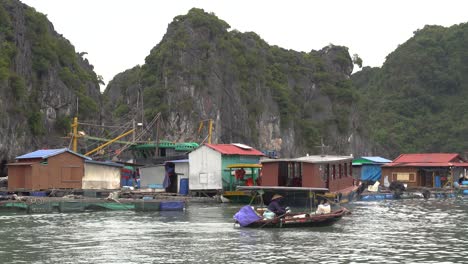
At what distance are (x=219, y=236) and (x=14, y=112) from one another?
121 ft

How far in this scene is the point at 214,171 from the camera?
4638 centimetres

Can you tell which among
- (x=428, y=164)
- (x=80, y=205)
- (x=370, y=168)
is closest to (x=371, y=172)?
(x=370, y=168)

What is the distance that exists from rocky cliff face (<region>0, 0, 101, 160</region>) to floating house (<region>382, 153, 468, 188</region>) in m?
31.5

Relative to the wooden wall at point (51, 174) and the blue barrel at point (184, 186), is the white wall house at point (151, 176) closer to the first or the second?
the blue barrel at point (184, 186)

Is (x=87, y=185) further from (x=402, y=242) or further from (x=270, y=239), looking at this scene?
(x=402, y=242)

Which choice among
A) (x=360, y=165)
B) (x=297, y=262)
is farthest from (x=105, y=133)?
(x=297, y=262)

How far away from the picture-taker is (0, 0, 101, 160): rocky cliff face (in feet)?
180

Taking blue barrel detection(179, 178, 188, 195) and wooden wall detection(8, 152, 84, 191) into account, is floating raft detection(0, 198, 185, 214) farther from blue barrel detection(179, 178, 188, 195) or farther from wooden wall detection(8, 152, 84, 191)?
blue barrel detection(179, 178, 188, 195)

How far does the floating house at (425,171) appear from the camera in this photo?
58.3 metres

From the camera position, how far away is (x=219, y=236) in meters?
23.8

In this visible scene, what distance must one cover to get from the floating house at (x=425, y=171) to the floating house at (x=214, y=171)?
18573 mm

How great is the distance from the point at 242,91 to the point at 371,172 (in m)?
32.6

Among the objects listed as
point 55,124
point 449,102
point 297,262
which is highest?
point 449,102

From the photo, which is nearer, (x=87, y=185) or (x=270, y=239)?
(x=270, y=239)
